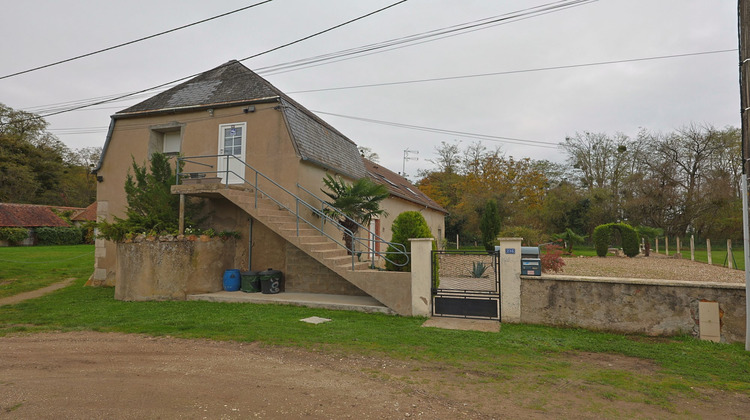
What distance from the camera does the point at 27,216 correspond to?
113 ft

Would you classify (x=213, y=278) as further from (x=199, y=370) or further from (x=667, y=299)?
(x=667, y=299)

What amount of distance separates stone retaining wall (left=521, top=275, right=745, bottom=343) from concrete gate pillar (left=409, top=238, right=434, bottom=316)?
1.83 meters

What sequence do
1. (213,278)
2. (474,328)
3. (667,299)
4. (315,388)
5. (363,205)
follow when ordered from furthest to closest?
(363,205), (213,278), (474,328), (667,299), (315,388)

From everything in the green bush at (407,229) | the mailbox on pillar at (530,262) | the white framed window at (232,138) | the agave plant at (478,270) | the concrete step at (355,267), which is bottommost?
the agave plant at (478,270)

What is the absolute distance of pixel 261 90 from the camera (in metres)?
11.3

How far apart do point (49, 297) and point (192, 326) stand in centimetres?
667

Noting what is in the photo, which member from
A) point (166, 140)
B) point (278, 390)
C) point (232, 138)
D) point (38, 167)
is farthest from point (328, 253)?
point (38, 167)

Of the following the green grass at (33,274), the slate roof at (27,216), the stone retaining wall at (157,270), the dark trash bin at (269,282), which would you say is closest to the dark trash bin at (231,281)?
the stone retaining wall at (157,270)

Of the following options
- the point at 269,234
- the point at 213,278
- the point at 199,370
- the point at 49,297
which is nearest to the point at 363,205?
the point at 269,234

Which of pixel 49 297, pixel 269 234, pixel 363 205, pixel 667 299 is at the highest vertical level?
pixel 363 205

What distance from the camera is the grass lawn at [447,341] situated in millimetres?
4621

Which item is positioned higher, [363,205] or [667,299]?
[363,205]

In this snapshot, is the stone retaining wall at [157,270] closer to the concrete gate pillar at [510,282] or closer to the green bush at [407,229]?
the green bush at [407,229]

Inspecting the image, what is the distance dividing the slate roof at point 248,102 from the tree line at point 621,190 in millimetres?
16826
